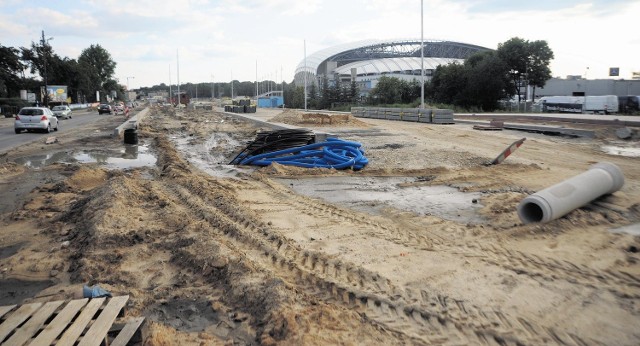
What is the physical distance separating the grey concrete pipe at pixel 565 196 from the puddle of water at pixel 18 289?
641 cm

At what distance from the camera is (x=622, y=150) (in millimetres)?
17672

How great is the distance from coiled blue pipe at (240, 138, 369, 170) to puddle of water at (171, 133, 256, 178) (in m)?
0.57

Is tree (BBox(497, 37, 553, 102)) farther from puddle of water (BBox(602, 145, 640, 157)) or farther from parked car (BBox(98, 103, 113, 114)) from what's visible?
parked car (BBox(98, 103, 113, 114))

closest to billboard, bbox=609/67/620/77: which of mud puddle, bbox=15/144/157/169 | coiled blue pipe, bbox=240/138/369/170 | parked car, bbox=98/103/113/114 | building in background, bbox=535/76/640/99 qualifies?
building in background, bbox=535/76/640/99

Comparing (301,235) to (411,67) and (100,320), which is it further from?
(411,67)

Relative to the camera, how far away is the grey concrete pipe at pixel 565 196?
6.83m

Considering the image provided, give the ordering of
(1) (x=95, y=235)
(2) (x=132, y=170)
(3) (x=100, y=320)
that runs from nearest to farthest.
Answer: (3) (x=100, y=320) < (1) (x=95, y=235) < (2) (x=132, y=170)

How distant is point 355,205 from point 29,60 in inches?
3620

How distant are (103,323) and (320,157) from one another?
1053cm

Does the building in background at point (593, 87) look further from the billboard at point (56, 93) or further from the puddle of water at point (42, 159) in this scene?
the billboard at point (56, 93)

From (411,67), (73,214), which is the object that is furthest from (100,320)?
(411,67)

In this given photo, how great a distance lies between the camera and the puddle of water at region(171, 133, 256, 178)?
45.8 feet

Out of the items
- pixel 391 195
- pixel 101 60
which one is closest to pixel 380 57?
pixel 101 60

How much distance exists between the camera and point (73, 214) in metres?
8.25
